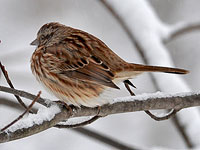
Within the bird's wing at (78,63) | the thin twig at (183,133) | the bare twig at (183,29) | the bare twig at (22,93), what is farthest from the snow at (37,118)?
the bare twig at (183,29)

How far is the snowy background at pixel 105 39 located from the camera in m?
9.77

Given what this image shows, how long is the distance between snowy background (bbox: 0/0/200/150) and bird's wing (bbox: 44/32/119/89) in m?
4.83

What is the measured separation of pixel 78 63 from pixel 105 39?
25.3 ft

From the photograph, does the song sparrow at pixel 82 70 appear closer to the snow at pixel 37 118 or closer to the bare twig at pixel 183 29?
the snow at pixel 37 118

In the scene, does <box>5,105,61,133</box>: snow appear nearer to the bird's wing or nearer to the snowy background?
the bird's wing

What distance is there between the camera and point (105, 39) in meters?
11.8

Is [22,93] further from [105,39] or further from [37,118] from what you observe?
[105,39]

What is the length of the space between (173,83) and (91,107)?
213 cm

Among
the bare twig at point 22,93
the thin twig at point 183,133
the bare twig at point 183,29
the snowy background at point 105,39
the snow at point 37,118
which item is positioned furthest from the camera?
the snowy background at point 105,39

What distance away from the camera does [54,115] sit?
3.11 meters

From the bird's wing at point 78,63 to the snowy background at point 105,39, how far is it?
4833 millimetres

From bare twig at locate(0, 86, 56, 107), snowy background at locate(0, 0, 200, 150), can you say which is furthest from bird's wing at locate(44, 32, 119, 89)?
snowy background at locate(0, 0, 200, 150)

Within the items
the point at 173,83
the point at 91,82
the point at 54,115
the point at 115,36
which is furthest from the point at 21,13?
the point at 54,115

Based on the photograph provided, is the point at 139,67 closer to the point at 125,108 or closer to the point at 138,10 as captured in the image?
the point at 125,108
